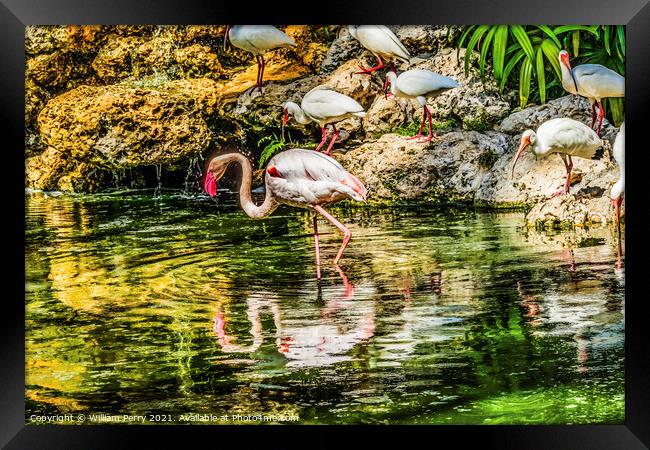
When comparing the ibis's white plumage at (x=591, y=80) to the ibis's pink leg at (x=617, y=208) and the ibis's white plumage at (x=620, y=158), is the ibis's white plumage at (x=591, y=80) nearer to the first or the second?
the ibis's white plumage at (x=620, y=158)

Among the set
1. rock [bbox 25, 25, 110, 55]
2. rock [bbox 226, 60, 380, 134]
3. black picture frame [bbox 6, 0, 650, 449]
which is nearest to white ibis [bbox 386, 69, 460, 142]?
rock [bbox 226, 60, 380, 134]

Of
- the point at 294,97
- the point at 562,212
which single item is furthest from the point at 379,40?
the point at 562,212

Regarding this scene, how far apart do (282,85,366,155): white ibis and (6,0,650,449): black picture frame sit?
40 centimetres

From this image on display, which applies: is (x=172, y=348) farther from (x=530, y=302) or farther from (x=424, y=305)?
(x=530, y=302)

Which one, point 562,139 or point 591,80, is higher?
point 591,80

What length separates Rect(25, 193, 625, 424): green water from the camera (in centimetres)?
440

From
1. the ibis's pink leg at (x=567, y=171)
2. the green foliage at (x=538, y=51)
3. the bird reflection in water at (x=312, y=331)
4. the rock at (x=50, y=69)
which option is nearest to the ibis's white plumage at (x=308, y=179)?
the bird reflection in water at (x=312, y=331)

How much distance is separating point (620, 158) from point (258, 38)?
1914 mm

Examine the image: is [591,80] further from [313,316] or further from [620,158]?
[313,316]

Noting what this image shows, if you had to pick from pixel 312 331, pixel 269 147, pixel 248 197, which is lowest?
pixel 312 331

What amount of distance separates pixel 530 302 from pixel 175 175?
1903 millimetres

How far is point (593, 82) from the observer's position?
4.59 meters
